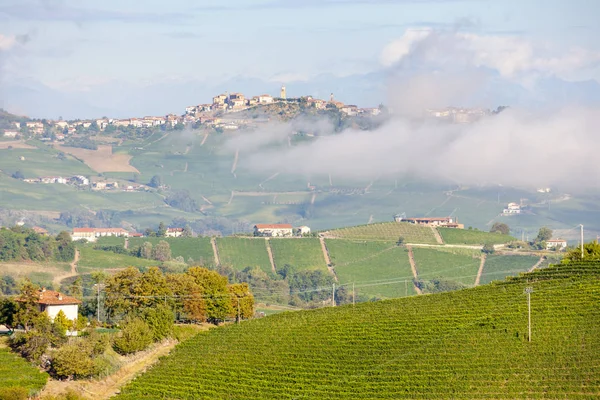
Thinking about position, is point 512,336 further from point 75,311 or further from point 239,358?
point 75,311

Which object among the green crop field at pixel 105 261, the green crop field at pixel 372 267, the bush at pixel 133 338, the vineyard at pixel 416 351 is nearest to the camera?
the vineyard at pixel 416 351

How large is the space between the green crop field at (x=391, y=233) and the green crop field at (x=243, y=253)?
42.8 ft

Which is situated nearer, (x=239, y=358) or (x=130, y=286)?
(x=239, y=358)

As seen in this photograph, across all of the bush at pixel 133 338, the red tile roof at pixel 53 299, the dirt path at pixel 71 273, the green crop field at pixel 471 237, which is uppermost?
the green crop field at pixel 471 237

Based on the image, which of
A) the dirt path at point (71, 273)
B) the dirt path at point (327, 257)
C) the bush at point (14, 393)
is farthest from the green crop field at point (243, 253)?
the bush at point (14, 393)

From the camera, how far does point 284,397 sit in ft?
184

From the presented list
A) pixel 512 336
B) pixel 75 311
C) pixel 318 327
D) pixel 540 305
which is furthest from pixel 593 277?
pixel 75 311

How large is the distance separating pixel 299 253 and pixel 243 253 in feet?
29.0

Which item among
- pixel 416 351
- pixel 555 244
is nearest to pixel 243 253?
pixel 555 244

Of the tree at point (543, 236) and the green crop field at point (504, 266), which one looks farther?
the tree at point (543, 236)

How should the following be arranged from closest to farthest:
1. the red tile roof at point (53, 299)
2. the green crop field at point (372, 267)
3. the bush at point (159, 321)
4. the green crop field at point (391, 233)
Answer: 1. the bush at point (159, 321)
2. the red tile roof at point (53, 299)
3. the green crop field at point (372, 267)
4. the green crop field at point (391, 233)

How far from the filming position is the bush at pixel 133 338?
65625 millimetres

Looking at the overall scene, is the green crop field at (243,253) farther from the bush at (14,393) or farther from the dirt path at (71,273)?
the bush at (14,393)

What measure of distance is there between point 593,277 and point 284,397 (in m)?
19.2
